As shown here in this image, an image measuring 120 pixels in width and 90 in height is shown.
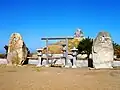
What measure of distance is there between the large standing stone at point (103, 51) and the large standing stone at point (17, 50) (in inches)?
309

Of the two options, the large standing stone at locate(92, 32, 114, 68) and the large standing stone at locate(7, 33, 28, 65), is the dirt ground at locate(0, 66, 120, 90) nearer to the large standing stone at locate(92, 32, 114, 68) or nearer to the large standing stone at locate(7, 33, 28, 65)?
the large standing stone at locate(92, 32, 114, 68)

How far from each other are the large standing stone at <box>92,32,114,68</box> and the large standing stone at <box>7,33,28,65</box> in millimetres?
7857

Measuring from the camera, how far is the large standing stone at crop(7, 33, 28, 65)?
79.5 feet

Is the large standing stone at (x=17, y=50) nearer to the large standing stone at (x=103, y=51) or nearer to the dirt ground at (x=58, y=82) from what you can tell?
the large standing stone at (x=103, y=51)

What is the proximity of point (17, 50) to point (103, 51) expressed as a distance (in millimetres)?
9123

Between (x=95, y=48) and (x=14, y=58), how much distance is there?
28.6 feet

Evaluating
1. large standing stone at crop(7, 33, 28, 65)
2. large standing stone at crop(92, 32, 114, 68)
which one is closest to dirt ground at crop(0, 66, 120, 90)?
large standing stone at crop(92, 32, 114, 68)

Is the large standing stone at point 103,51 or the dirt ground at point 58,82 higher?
the large standing stone at point 103,51

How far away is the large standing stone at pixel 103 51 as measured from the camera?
2039 cm

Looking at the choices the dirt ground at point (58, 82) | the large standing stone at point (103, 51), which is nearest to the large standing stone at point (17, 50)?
the large standing stone at point (103, 51)

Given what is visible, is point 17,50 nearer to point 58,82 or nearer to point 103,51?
point 103,51

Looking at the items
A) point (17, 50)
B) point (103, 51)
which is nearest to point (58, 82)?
point (103, 51)

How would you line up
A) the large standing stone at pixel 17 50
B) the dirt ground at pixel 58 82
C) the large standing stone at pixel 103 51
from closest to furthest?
the dirt ground at pixel 58 82
the large standing stone at pixel 103 51
the large standing stone at pixel 17 50

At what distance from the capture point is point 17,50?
24391mm
